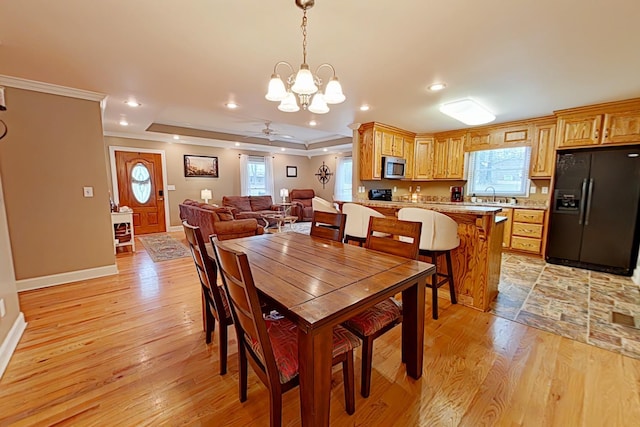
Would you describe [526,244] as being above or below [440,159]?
below

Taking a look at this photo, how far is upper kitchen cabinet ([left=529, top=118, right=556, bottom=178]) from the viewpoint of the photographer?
4227mm

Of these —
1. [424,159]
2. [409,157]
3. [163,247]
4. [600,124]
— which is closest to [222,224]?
[163,247]

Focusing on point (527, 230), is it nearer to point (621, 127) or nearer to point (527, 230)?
point (527, 230)

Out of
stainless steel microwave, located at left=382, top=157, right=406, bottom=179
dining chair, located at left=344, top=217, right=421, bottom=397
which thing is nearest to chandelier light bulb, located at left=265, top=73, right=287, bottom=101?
dining chair, located at left=344, top=217, right=421, bottom=397

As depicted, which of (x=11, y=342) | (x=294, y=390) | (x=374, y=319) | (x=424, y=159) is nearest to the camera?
(x=374, y=319)

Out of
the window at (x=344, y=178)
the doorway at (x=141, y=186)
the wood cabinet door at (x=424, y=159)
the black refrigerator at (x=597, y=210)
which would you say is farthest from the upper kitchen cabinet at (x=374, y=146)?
the doorway at (x=141, y=186)

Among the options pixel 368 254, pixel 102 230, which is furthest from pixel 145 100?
pixel 368 254

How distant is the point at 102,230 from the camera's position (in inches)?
140

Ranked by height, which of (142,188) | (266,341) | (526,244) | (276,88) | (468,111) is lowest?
(526,244)

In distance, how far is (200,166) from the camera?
722cm

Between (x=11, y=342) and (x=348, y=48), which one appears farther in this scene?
(x=348, y=48)

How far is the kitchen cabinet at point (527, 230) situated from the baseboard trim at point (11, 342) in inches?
238

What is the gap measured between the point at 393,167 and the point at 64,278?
200 inches

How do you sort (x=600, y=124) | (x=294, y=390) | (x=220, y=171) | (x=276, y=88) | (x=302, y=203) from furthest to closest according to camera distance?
(x=302, y=203)
(x=220, y=171)
(x=600, y=124)
(x=276, y=88)
(x=294, y=390)
